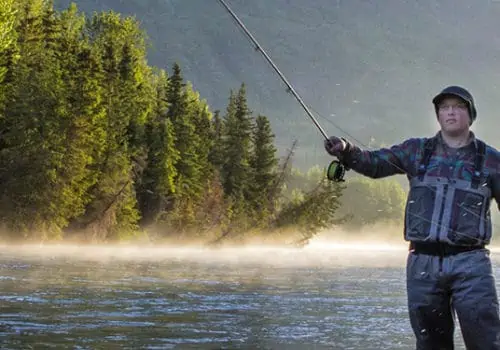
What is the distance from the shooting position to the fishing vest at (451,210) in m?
7.59

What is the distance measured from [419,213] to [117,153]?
1992 inches

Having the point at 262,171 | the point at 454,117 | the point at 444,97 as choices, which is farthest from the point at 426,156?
the point at 262,171

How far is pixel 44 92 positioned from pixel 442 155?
44.6 m

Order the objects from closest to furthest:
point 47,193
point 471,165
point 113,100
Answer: point 471,165
point 47,193
point 113,100

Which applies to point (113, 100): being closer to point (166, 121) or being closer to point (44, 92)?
point (166, 121)

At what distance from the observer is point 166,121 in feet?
Answer: 212

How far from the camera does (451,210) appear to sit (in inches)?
301

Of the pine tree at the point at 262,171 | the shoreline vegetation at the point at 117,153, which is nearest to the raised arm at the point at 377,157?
the shoreline vegetation at the point at 117,153

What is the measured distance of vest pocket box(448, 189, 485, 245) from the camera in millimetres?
7578

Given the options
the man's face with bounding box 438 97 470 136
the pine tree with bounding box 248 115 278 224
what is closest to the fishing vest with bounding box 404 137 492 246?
the man's face with bounding box 438 97 470 136

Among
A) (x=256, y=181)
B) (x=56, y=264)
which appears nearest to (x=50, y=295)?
(x=56, y=264)

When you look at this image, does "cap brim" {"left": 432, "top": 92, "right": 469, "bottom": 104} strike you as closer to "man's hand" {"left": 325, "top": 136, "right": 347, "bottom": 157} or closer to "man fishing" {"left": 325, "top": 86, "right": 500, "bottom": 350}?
"man fishing" {"left": 325, "top": 86, "right": 500, "bottom": 350}

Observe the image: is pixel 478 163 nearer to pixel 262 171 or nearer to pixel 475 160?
pixel 475 160

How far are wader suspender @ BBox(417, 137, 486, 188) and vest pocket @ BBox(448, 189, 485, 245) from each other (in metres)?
0.11
